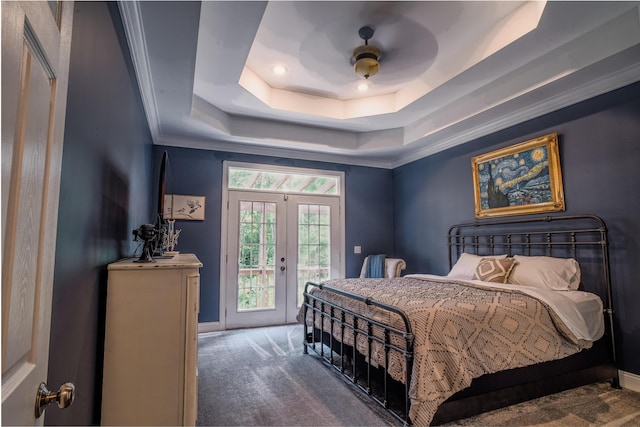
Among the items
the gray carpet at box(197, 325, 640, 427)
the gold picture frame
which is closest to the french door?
the gray carpet at box(197, 325, 640, 427)

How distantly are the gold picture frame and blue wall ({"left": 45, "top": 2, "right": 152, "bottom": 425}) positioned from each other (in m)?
3.77

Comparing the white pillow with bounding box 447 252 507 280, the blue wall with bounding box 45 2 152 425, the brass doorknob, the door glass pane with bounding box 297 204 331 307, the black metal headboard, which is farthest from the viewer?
the door glass pane with bounding box 297 204 331 307

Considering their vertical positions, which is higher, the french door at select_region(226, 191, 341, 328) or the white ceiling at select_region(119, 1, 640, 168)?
the white ceiling at select_region(119, 1, 640, 168)

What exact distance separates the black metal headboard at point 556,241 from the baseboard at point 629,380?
1.14 feet

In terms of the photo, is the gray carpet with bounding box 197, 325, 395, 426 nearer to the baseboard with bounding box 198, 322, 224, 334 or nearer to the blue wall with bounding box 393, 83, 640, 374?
the baseboard with bounding box 198, 322, 224, 334

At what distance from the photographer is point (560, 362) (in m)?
2.54

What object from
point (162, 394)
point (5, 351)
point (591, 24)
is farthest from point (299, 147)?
point (5, 351)

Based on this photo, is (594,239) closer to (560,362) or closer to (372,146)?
(560,362)

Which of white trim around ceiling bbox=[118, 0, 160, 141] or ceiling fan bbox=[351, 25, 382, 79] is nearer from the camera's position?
white trim around ceiling bbox=[118, 0, 160, 141]

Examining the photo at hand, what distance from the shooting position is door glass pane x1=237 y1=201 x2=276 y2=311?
15.7 ft

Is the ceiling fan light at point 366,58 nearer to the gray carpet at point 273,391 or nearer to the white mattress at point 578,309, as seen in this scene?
the white mattress at point 578,309

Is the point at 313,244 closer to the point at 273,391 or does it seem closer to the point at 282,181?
the point at 282,181

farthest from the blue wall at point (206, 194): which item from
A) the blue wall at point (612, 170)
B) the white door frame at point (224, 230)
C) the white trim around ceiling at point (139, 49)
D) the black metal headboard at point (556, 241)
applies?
the blue wall at point (612, 170)

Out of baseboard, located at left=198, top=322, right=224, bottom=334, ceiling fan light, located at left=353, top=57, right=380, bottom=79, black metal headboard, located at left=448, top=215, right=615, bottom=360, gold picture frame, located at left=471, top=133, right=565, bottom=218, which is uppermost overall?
ceiling fan light, located at left=353, top=57, right=380, bottom=79
